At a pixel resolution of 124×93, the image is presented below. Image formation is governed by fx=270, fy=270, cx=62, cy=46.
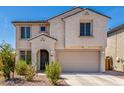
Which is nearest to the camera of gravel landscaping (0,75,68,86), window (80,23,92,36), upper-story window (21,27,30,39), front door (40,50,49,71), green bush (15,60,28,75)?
gravel landscaping (0,75,68,86)

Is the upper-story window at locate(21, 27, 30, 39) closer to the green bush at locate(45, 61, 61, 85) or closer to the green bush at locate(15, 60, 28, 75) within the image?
the green bush at locate(15, 60, 28, 75)

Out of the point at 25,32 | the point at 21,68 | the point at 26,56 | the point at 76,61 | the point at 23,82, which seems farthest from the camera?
the point at 25,32

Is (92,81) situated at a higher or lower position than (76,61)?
lower

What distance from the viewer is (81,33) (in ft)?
77.7

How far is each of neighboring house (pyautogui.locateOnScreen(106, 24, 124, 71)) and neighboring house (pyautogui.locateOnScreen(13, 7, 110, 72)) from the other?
1.30 meters

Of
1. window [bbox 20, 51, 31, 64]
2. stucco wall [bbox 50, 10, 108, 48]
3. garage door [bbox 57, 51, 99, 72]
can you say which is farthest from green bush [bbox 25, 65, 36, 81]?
stucco wall [bbox 50, 10, 108, 48]

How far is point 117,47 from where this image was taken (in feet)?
82.9

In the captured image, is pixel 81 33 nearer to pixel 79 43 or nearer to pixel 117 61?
pixel 79 43

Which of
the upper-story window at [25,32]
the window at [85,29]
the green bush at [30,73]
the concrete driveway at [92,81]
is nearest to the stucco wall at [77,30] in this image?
the window at [85,29]

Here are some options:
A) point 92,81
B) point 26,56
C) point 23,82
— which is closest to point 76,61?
point 26,56

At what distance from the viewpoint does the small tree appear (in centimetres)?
1658

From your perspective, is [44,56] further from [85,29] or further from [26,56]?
[85,29]

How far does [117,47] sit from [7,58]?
12208mm

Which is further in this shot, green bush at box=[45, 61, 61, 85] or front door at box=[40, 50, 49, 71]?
front door at box=[40, 50, 49, 71]
